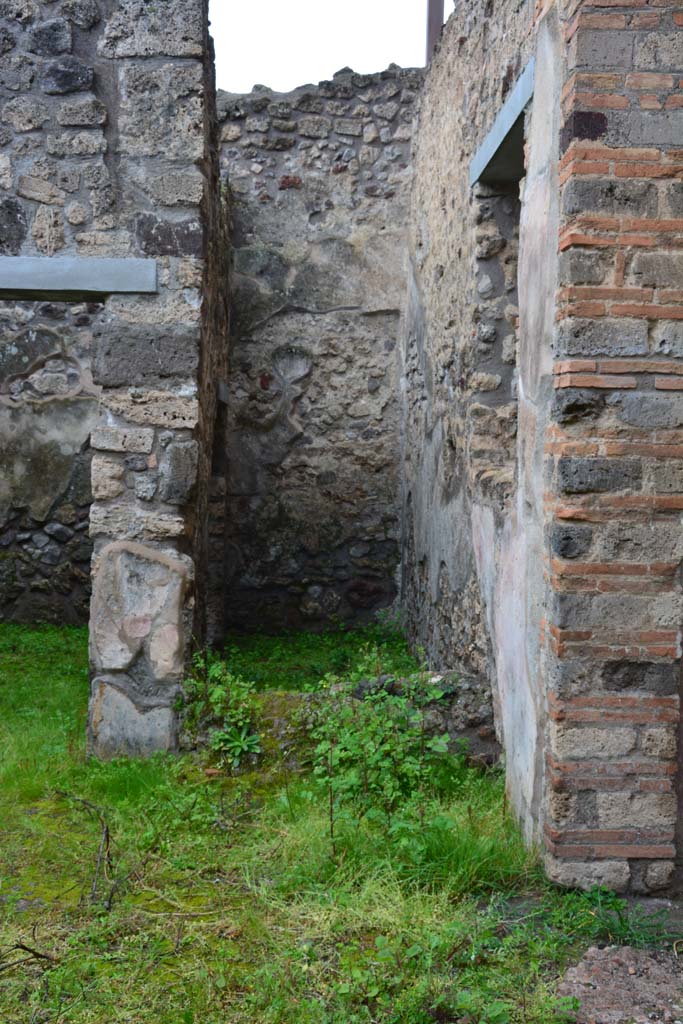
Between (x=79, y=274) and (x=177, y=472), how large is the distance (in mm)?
1023

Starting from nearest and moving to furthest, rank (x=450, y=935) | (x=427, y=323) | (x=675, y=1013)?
(x=675, y=1013), (x=450, y=935), (x=427, y=323)

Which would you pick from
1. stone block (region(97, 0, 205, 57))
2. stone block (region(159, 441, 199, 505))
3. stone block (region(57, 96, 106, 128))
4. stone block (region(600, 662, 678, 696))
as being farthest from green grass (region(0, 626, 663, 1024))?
stone block (region(97, 0, 205, 57))

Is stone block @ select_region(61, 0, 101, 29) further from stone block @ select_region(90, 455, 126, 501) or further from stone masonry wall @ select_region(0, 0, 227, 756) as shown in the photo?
stone block @ select_region(90, 455, 126, 501)

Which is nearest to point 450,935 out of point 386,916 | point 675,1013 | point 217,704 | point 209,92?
point 386,916

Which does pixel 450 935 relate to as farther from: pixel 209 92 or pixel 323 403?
pixel 323 403

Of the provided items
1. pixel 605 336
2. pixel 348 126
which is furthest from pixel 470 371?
pixel 348 126

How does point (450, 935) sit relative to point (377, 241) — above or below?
below

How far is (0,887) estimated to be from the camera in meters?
3.28

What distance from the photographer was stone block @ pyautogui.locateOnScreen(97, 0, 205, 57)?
4.43 metres

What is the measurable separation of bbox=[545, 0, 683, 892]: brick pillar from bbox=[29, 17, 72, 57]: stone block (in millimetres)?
2585

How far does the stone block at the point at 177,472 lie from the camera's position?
14.6 ft

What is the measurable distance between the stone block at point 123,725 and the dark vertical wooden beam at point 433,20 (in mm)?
4911

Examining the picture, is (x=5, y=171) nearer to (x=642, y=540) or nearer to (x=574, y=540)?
(x=574, y=540)

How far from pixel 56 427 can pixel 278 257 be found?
211 centimetres
